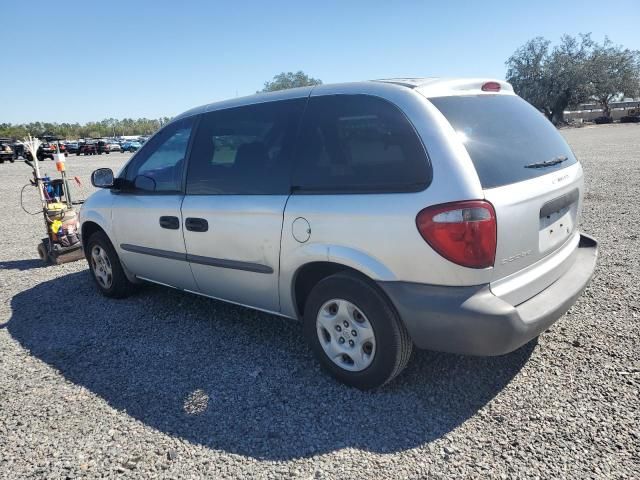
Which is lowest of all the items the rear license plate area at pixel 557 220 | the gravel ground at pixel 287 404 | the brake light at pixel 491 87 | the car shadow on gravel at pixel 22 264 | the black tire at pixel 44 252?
the gravel ground at pixel 287 404

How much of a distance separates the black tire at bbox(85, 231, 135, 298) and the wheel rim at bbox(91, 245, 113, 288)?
0.10 feet

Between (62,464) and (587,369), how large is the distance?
3.14m

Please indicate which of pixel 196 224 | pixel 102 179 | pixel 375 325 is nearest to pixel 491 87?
pixel 375 325

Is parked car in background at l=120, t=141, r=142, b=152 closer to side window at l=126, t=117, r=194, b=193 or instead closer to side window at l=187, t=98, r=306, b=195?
side window at l=126, t=117, r=194, b=193

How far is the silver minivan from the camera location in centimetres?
235

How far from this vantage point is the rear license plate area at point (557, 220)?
264cm

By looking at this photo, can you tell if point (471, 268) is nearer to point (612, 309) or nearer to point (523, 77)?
point (612, 309)

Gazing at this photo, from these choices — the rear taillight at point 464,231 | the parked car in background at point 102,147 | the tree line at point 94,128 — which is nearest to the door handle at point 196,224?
the rear taillight at point 464,231

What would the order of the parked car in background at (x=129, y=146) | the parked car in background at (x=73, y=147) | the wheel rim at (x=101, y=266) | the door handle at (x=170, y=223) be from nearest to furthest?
the door handle at (x=170, y=223) < the wheel rim at (x=101, y=266) < the parked car in background at (x=73, y=147) < the parked car in background at (x=129, y=146)

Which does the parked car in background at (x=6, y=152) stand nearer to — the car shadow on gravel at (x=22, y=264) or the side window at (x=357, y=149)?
the car shadow on gravel at (x=22, y=264)

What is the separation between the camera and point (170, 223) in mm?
3732

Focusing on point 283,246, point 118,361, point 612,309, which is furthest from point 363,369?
point 612,309

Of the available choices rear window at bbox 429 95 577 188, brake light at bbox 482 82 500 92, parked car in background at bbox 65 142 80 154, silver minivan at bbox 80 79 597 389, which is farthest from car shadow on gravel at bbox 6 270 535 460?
parked car in background at bbox 65 142 80 154

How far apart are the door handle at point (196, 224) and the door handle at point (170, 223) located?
12 centimetres
